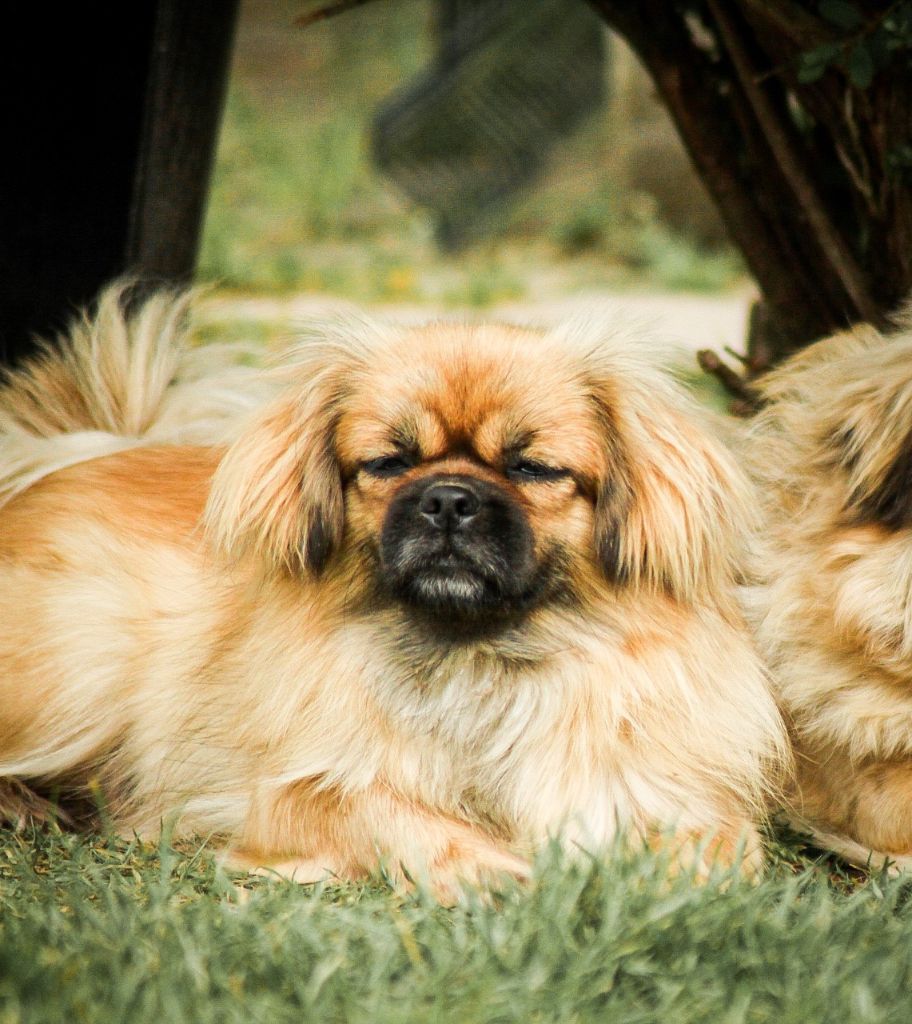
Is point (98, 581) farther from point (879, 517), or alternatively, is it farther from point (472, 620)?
point (879, 517)

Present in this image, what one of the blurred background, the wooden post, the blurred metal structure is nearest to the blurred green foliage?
the blurred background

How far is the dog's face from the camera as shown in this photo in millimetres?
2234

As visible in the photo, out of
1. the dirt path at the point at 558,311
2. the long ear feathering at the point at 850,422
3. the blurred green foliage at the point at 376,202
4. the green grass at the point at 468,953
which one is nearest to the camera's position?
the green grass at the point at 468,953

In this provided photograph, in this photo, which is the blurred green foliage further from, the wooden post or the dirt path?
the wooden post

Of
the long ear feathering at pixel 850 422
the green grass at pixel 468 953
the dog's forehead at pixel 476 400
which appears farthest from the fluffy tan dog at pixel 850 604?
the dog's forehead at pixel 476 400

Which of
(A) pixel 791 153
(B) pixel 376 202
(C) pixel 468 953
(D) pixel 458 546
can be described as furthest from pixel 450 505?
(B) pixel 376 202

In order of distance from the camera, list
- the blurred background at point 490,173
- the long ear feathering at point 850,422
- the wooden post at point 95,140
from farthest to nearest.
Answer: the blurred background at point 490,173 → the wooden post at point 95,140 → the long ear feathering at point 850,422

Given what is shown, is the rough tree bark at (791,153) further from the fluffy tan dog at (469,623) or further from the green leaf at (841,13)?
the fluffy tan dog at (469,623)

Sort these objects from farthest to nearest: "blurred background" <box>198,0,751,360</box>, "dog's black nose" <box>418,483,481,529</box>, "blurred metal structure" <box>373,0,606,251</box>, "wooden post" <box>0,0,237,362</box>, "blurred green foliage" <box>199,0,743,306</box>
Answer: "blurred metal structure" <box>373,0,606,251</box> < "blurred background" <box>198,0,751,360</box> < "blurred green foliage" <box>199,0,743,306</box> < "wooden post" <box>0,0,237,362</box> < "dog's black nose" <box>418,483,481,529</box>

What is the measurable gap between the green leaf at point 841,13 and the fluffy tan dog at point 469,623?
2.62 feet

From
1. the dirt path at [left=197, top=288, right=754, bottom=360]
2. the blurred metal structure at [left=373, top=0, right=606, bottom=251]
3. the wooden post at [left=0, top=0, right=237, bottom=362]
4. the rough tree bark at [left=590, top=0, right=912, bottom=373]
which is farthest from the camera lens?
the blurred metal structure at [left=373, top=0, right=606, bottom=251]

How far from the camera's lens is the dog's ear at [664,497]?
2299 mm

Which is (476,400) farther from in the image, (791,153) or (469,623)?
(791,153)

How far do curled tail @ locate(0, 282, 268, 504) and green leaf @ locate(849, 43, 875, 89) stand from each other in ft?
4.60
